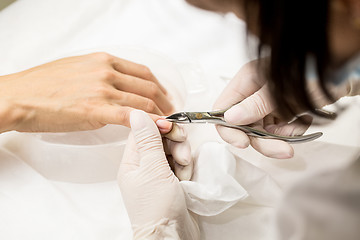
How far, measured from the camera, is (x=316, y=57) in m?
0.47

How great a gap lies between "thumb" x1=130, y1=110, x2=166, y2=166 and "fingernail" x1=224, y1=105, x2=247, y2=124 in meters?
0.15

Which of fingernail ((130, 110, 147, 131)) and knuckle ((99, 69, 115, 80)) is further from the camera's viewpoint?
knuckle ((99, 69, 115, 80))

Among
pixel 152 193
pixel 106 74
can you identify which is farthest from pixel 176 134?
pixel 106 74

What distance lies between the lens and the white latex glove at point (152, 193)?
2.35ft

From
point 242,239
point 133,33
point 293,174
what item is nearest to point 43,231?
point 242,239

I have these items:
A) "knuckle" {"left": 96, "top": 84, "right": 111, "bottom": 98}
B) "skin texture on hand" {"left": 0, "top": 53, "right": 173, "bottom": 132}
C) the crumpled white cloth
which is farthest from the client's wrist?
the crumpled white cloth

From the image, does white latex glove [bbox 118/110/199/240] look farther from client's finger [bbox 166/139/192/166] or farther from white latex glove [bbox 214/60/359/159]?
white latex glove [bbox 214/60/359/159]

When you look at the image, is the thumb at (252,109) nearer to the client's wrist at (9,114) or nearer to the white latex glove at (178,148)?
the white latex glove at (178,148)

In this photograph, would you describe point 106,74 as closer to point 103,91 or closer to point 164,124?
point 103,91

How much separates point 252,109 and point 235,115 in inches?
1.9

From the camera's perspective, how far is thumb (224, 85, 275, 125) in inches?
30.9

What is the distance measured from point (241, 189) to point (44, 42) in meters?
0.78

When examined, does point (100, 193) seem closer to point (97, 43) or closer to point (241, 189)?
point (241, 189)

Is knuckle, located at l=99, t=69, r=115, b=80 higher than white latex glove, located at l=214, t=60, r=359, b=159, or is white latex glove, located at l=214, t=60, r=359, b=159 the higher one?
knuckle, located at l=99, t=69, r=115, b=80
